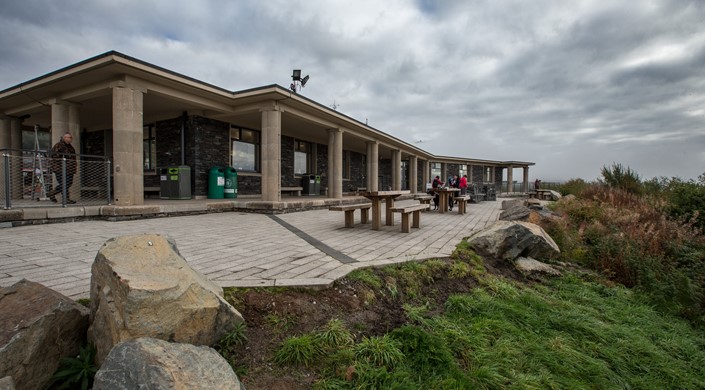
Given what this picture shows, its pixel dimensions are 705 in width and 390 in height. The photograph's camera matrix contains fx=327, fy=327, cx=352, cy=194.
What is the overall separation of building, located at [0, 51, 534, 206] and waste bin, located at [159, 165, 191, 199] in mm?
522

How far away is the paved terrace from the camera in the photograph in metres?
3.23

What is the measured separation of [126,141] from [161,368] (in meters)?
7.61

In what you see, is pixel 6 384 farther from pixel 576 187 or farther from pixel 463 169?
pixel 463 169

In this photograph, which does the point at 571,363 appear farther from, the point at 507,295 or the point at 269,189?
the point at 269,189

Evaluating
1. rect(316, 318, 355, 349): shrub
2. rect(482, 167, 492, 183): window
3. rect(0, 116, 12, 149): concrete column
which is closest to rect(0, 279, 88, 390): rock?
rect(316, 318, 355, 349): shrub

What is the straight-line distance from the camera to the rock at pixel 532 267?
4.75m

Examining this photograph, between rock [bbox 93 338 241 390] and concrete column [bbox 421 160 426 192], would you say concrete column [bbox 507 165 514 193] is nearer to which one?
concrete column [bbox 421 160 426 192]

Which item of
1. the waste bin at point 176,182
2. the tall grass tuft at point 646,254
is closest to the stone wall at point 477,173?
the tall grass tuft at point 646,254

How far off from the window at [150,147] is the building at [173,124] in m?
0.04

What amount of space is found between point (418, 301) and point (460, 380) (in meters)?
1.13

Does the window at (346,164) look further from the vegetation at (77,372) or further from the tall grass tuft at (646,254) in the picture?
the vegetation at (77,372)

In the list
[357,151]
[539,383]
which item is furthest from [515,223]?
[357,151]

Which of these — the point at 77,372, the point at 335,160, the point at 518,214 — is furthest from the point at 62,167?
the point at 518,214

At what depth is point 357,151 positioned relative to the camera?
21.7m
